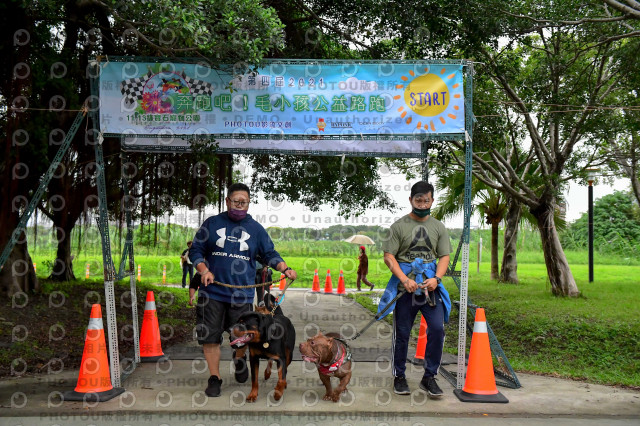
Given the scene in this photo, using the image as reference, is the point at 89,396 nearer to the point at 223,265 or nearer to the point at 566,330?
the point at 223,265

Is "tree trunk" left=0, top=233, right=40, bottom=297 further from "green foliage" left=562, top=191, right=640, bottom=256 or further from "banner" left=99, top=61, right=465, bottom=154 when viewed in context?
"green foliage" left=562, top=191, right=640, bottom=256

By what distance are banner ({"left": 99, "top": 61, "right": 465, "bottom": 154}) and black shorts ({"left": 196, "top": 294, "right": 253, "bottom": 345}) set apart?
5.94 feet

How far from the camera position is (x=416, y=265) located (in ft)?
19.4

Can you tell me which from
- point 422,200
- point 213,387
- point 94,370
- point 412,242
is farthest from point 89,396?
point 422,200

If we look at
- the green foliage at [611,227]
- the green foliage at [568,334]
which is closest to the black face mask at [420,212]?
the green foliage at [568,334]

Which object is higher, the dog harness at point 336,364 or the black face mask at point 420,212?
the black face mask at point 420,212

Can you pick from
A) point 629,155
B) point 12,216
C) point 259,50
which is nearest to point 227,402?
point 259,50

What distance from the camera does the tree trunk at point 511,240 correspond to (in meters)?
20.7

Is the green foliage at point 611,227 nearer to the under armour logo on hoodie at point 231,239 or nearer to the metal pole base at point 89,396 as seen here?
the under armour logo on hoodie at point 231,239

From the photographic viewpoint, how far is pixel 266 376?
647 centimetres

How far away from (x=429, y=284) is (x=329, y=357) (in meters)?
1.19

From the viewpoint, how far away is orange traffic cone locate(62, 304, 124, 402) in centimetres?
568

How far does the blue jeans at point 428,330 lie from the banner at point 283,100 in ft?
5.76

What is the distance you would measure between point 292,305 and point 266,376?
9.51m
